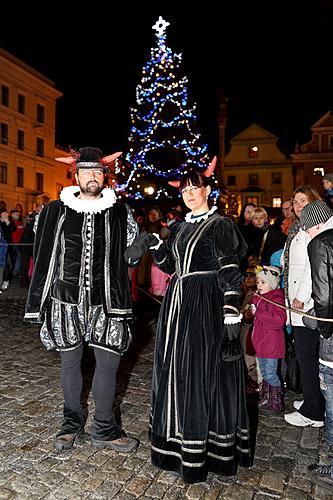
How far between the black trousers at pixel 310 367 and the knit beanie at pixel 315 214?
38.3 inches

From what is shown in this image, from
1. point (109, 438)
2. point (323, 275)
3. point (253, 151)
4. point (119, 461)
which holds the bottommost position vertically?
point (119, 461)

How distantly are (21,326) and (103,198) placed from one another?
5.00 metres

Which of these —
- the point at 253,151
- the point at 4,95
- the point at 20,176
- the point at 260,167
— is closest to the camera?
the point at 4,95

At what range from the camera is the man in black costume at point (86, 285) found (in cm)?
359

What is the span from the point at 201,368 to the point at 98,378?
90cm

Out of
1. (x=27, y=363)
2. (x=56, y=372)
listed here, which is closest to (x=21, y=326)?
(x=27, y=363)

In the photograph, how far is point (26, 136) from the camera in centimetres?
3725

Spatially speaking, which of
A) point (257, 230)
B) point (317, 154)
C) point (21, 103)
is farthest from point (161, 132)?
point (317, 154)

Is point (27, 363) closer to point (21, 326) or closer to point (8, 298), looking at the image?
point (21, 326)

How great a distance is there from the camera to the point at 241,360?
130 inches

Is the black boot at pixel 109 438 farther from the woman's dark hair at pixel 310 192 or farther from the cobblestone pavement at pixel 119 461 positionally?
the woman's dark hair at pixel 310 192

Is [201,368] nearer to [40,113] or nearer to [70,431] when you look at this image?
[70,431]

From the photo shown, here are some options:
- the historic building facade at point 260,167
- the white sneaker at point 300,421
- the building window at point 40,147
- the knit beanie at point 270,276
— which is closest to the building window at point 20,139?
the building window at point 40,147

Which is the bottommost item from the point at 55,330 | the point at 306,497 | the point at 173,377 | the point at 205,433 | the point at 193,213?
the point at 306,497
